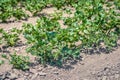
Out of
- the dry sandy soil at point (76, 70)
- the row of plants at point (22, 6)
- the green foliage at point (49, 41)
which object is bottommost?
the dry sandy soil at point (76, 70)

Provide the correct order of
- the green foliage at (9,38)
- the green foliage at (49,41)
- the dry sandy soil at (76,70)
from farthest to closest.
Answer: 1. the green foliage at (9,38)
2. the green foliage at (49,41)
3. the dry sandy soil at (76,70)

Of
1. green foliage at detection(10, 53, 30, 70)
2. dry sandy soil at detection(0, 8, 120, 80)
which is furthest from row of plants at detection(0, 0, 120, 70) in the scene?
dry sandy soil at detection(0, 8, 120, 80)

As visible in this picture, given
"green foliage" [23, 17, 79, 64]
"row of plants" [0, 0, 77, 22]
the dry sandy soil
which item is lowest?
the dry sandy soil

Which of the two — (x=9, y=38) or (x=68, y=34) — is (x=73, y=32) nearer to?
(x=68, y=34)

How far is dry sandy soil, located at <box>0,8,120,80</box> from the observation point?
5398 mm

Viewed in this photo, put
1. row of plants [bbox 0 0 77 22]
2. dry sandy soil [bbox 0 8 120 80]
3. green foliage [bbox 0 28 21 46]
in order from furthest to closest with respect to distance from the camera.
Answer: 1. row of plants [bbox 0 0 77 22]
2. green foliage [bbox 0 28 21 46]
3. dry sandy soil [bbox 0 8 120 80]

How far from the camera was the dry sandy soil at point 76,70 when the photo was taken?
5398 millimetres

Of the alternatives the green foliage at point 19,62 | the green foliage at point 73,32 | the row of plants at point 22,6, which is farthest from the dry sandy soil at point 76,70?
the row of plants at point 22,6

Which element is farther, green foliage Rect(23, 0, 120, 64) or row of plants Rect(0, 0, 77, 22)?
row of plants Rect(0, 0, 77, 22)

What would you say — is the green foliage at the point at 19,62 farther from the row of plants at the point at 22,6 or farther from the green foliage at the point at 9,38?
the row of plants at the point at 22,6

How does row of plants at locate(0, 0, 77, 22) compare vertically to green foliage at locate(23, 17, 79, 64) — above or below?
above

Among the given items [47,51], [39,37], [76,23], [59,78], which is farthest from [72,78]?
[76,23]

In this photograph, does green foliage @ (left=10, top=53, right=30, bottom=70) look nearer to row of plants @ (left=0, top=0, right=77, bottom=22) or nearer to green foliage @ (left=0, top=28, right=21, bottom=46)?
green foliage @ (left=0, top=28, right=21, bottom=46)

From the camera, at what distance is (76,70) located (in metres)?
5.65
